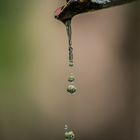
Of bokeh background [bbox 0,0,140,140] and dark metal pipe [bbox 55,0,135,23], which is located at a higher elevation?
dark metal pipe [bbox 55,0,135,23]

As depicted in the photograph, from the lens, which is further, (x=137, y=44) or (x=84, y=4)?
(x=137, y=44)

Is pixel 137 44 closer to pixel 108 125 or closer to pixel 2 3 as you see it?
pixel 108 125

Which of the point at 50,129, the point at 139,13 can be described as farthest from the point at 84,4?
the point at 50,129

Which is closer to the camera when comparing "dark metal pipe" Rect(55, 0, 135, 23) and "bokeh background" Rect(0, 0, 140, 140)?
"dark metal pipe" Rect(55, 0, 135, 23)

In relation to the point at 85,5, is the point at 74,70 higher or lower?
lower

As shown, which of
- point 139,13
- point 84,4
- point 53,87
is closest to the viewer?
point 84,4

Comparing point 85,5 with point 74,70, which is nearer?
point 85,5

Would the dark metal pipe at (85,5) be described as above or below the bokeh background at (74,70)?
above

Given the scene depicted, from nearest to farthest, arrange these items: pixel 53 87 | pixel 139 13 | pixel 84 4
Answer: pixel 84 4 < pixel 139 13 < pixel 53 87
